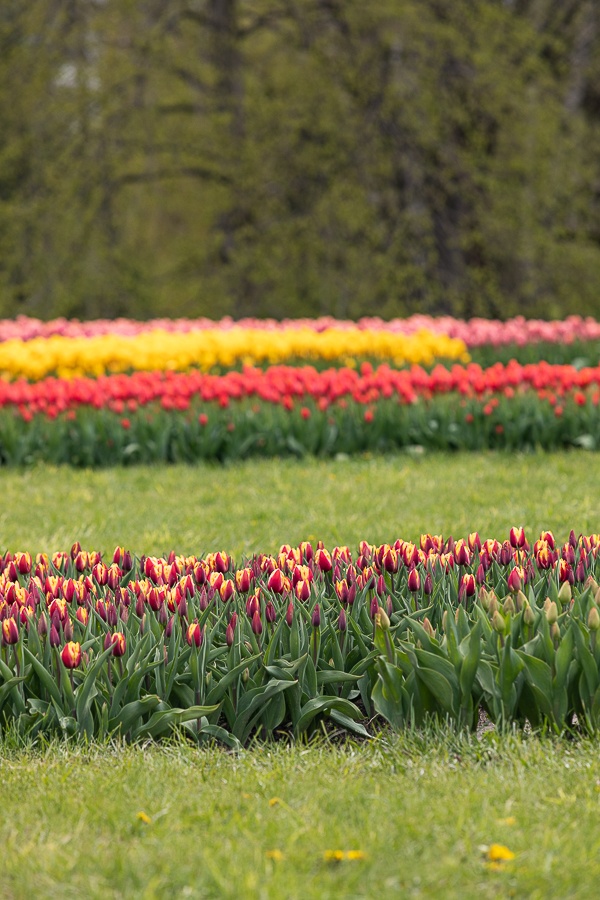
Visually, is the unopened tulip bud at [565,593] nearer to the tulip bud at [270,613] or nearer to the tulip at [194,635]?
the tulip bud at [270,613]

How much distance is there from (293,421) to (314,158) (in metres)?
8.24

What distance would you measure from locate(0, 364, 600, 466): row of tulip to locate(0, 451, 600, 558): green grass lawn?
0.19 metres

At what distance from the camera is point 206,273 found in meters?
16.2

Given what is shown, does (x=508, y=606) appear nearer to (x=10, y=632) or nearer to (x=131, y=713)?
(x=131, y=713)

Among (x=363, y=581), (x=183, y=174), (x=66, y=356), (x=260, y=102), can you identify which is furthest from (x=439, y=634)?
(x=183, y=174)

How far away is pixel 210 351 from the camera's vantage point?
10062mm

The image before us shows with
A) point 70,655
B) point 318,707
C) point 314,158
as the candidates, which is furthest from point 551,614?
point 314,158

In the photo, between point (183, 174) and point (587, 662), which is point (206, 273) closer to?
point (183, 174)

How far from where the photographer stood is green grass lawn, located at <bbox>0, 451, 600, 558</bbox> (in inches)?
222

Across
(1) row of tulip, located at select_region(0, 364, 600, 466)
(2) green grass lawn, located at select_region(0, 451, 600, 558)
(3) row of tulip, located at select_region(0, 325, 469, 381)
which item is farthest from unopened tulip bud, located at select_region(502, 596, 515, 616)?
(3) row of tulip, located at select_region(0, 325, 469, 381)

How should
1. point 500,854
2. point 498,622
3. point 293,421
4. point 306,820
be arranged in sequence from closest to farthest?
point 500,854 < point 306,820 < point 498,622 < point 293,421

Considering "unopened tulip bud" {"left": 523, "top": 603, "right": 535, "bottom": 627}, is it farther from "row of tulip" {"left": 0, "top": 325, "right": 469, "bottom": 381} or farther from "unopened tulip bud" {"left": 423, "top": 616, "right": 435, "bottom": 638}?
"row of tulip" {"left": 0, "top": 325, "right": 469, "bottom": 381}

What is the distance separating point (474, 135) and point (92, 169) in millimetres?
4586

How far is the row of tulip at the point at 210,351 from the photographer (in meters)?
9.82
